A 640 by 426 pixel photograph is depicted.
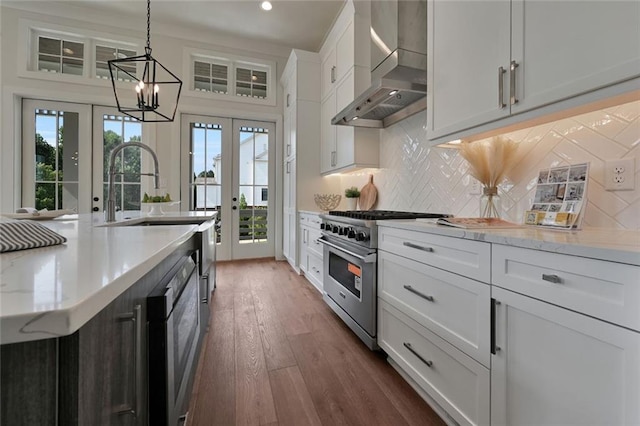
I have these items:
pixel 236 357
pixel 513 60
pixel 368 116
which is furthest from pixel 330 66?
pixel 236 357

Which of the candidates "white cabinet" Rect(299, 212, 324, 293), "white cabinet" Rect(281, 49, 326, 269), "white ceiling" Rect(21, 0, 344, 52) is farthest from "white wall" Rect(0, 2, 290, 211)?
"white cabinet" Rect(299, 212, 324, 293)

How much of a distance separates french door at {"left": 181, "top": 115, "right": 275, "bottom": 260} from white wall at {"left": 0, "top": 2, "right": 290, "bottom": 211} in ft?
0.56

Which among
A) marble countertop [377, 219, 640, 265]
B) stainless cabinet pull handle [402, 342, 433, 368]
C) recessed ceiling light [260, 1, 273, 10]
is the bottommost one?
stainless cabinet pull handle [402, 342, 433, 368]

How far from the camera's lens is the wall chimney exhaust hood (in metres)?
1.98

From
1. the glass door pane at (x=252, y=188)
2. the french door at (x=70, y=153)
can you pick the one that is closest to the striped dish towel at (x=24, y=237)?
the french door at (x=70, y=153)

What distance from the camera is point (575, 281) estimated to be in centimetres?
79

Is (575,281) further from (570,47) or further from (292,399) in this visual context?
(292,399)

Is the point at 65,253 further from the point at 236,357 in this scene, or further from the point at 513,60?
the point at 513,60

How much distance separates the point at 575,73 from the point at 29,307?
154 cm

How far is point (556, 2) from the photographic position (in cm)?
105

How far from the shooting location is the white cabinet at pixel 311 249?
3000 mm

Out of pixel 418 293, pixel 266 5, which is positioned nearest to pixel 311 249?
pixel 418 293

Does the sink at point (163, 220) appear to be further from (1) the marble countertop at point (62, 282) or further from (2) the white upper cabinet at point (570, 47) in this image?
(2) the white upper cabinet at point (570, 47)

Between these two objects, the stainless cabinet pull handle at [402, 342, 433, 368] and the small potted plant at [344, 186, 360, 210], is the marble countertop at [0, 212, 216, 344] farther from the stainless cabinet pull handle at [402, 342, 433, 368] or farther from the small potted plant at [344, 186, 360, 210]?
the small potted plant at [344, 186, 360, 210]
